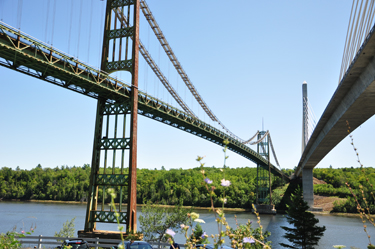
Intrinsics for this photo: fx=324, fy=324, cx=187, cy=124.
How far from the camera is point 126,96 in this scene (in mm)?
22531

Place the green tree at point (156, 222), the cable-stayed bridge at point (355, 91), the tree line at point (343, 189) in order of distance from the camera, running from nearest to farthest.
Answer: the cable-stayed bridge at point (355, 91) → the green tree at point (156, 222) → the tree line at point (343, 189)

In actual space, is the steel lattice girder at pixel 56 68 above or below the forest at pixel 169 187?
above

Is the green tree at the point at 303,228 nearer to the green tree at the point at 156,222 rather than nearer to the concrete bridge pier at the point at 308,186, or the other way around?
the green tree at the point at 156,222

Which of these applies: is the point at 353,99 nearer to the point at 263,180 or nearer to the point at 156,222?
the point at 156,222

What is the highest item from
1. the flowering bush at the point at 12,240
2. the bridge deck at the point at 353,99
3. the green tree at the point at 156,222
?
the bridge deck at the point at 353,99

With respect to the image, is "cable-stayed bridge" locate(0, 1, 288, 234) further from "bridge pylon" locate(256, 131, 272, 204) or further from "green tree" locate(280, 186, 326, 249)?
"bridge pylon" locate(256, 131, 272, 204)

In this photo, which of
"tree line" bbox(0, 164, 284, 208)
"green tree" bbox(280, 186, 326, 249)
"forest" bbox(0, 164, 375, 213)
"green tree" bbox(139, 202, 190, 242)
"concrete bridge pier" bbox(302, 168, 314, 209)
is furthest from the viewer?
"tree line" bbox(0, 164, 284, 208)

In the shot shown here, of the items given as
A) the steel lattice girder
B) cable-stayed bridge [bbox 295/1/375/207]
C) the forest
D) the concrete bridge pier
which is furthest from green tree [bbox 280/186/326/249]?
the forest

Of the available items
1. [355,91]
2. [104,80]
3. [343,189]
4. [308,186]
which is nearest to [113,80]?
[104,80]

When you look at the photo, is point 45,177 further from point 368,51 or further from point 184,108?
point 368,51

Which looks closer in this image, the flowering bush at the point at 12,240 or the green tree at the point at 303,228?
the flowering bush at the point at 12,240

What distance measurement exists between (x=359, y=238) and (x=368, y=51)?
97.5ft

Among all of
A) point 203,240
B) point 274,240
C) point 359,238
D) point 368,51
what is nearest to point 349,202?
point 359,238

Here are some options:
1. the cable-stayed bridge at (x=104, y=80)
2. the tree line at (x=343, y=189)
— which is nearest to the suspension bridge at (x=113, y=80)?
the cable-stayed bridge at (x=104, y=80)
